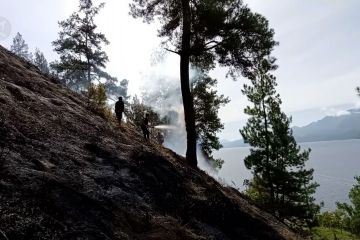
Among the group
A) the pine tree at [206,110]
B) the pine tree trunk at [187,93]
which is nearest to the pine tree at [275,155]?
the pine tree at [206,110]

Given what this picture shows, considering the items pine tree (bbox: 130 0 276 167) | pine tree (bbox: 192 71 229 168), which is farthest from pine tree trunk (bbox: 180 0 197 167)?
pine tree (bbox: 192 71 229 168)

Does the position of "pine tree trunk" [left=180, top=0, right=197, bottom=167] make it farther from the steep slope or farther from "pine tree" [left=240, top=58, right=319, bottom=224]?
"pine tree" [left=240, top=58, right=319, bottom=224]

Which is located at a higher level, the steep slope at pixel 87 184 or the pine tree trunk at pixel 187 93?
the pine tree trunk at pixel 187 93

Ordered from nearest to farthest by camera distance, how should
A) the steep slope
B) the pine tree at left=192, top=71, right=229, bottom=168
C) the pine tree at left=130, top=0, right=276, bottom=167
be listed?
1. the steep slope
2. the pine tree at left=130, top=0, right=276, bottom=167
3. the pine tree at left=192, top=71, right=229, bottom=168

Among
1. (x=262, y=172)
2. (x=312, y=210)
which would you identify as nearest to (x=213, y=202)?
(x=262, y=172)

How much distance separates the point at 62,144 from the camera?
10.4 meters

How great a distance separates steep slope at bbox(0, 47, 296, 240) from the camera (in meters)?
6.96

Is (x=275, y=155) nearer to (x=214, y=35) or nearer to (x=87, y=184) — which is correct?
(x=214, y=35)

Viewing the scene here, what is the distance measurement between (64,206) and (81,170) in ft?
6.76

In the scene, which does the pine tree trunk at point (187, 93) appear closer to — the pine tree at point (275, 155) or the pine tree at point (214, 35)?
the pine tree at point (214, 35)

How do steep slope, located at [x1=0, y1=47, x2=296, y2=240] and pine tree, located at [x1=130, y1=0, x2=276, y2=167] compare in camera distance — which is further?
pine tree, located at [x1=130, y1=0, x2=276, y2=167]

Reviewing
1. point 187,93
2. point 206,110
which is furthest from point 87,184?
point 206,110

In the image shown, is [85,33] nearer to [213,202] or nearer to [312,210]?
[312,210]

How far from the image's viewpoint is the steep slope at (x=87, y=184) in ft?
22.9
